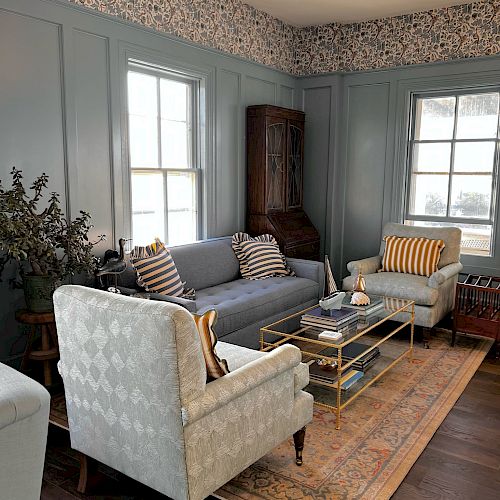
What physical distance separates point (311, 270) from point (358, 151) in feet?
5.75

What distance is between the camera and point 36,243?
2895 mm

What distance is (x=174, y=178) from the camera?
4.63 meters

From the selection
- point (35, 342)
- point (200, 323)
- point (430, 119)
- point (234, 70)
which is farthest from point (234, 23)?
point (200, 323)

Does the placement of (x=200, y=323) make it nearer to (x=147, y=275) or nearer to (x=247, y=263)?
(x=147, y=275)

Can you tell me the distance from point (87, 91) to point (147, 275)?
1.35m

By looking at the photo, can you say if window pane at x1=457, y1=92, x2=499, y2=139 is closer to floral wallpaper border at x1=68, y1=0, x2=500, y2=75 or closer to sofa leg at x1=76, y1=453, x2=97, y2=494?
floral wallpaper border at x1=68, y1=0, x2=500, y2=75

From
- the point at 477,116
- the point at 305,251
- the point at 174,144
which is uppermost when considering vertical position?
the point at 477,116

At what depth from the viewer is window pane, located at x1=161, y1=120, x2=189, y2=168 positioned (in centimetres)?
448

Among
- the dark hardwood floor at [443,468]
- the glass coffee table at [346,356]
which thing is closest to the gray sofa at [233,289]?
the glass coffee table at [346,356]

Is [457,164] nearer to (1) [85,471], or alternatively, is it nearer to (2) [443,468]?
(2) [443,468]

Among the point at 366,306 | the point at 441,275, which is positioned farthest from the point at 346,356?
the point at 441,275

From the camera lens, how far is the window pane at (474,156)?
201 inches

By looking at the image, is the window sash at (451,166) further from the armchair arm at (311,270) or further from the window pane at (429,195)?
the armchair arm at (311,270)

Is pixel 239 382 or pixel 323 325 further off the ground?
pixel 239 382
